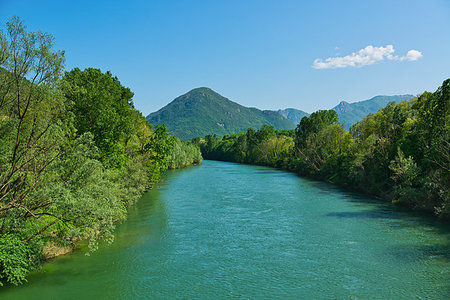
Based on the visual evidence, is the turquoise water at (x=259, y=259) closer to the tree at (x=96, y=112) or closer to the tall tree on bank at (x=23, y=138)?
the tall tree on bank at (x=23, y=138)

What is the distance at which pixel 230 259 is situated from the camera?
23.8 metres

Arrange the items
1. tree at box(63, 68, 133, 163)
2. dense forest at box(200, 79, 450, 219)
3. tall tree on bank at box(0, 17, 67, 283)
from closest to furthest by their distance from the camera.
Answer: tall tree on bank at box(0, 17, 67, 283) < tree at box(63, 68, 133, 163) < dense forest at box(200, 79, 450, 219)

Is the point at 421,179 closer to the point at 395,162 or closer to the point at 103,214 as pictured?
the point at 395,162

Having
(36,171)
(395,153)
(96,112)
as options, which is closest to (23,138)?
(36,171)

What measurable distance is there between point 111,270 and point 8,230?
22.4 feet

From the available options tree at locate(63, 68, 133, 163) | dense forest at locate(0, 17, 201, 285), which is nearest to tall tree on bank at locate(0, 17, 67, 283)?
dense forest at locate(0, 17, 201, 285)

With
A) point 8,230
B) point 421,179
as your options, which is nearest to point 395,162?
point 421,179

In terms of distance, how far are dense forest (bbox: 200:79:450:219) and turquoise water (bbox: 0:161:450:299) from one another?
149 inches

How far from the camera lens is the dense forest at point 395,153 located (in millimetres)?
34594

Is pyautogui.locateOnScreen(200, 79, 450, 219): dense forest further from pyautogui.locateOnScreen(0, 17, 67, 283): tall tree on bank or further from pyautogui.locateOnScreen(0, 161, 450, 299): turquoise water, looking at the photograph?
pyautogui.locateOnScreen(0, 17, 67, 283): tall tree on bank

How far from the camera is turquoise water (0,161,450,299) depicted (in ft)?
62.4

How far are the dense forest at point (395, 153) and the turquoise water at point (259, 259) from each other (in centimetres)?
377

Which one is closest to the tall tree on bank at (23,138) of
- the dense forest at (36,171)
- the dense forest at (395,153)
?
the dense forest at (36,171)

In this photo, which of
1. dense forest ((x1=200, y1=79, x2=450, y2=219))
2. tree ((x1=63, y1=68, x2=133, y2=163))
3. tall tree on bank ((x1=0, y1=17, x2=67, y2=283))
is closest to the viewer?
tall tree on bank ((x1=0, y1=17, x2=67, y2=283))
